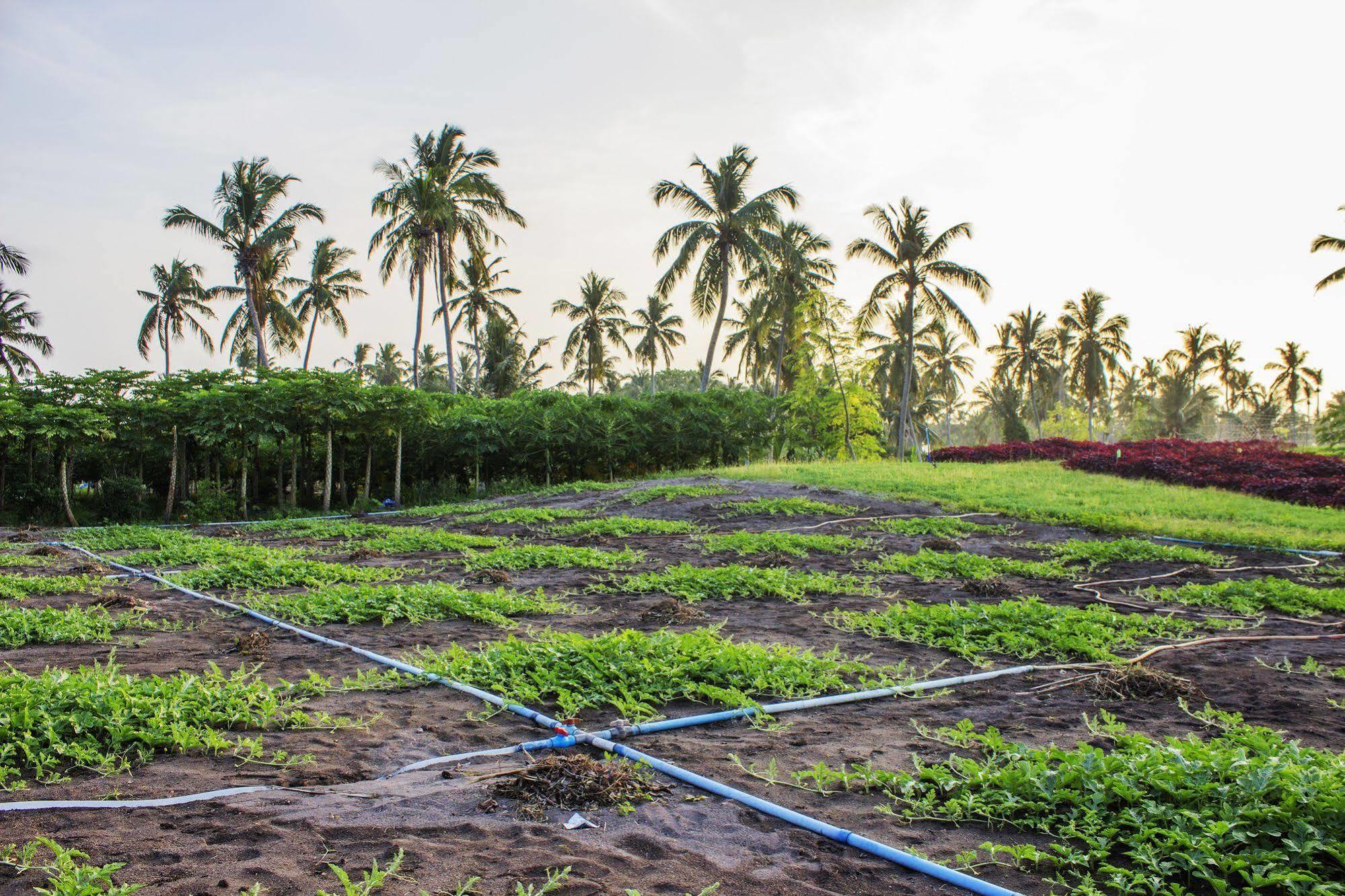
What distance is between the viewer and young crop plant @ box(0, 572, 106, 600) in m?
6.27

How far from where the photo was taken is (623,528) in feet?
36.4

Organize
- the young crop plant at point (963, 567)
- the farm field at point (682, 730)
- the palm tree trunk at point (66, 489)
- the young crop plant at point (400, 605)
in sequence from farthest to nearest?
the palm tree trunk at point (66, 489), the young crop plant at point (963, 567), the young crop plant at point (400, 605), the farm field at point (682, 730)

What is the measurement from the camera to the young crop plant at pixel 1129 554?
8.05 meters

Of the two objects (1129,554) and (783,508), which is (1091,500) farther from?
(783,508)

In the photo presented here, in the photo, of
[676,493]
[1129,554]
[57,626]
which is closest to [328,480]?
[676,493]

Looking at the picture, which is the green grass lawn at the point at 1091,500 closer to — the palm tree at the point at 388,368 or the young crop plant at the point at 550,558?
the young crop plant at the point at 550,558

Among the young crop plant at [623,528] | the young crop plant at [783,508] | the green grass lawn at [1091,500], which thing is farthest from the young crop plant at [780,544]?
the green grass lawn at [1091,500]

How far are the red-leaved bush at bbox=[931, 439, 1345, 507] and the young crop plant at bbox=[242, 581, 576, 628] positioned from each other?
1263cm

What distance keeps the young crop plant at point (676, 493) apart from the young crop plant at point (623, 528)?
2370 mm

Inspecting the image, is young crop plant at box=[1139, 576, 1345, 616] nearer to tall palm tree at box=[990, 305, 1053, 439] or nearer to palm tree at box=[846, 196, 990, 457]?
palm tree at box=[846, 196, 990, 457]

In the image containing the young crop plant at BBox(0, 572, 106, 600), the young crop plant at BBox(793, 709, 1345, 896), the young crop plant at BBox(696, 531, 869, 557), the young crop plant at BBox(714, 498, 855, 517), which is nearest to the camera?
the young crop plant at BBox(793, 709, 1345, 896)

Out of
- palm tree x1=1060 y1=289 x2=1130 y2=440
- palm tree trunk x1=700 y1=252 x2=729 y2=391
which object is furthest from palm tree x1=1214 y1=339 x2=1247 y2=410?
palm tree trunk x1=700 y1=252 x2=729 y2=391

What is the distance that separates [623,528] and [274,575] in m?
4.93

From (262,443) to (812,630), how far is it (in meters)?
17.3
